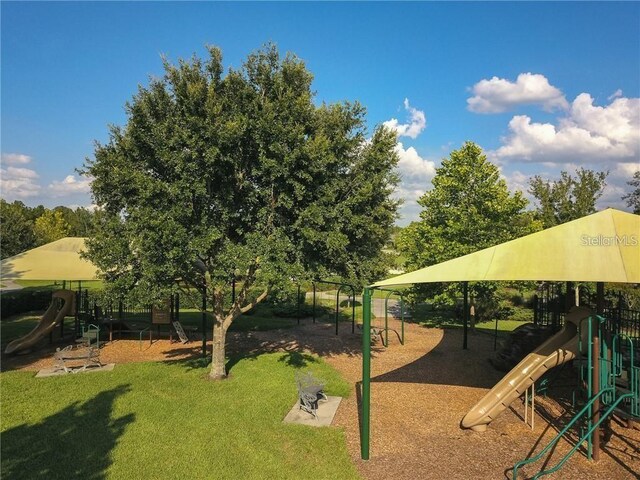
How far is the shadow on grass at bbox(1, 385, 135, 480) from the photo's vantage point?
6797 mm

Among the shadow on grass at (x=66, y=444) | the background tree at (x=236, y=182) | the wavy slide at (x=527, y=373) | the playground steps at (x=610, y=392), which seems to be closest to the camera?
the shadow on grass at (x=66, y=444)

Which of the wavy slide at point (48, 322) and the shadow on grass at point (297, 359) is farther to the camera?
the wavy slide at point (48, 322)

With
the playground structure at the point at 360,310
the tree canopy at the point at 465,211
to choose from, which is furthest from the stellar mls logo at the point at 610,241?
the tree canopy at the point at 465,211

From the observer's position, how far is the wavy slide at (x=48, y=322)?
49.3 feet

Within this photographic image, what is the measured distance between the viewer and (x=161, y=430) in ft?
27.3

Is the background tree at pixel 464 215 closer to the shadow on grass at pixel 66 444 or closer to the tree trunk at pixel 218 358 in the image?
the tree trunk at pixel 218 358

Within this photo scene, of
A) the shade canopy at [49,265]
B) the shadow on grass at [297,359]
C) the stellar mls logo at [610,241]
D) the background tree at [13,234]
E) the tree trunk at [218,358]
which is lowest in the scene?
the shadow on grass at [297,359]

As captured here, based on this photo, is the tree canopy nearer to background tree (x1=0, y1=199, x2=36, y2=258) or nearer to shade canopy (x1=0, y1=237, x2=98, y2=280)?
shade canopy (x1=0, y1=237, x2=98, y2=280)

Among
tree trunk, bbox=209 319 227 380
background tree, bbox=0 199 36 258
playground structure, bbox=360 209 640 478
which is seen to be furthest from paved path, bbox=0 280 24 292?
playground structure, bbox=360 209 640 478

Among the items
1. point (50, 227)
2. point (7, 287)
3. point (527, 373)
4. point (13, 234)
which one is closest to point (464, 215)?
point (527, 373)

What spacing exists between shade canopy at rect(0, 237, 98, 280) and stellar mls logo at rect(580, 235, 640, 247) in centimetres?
1528

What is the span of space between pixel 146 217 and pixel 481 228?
47.9 ft

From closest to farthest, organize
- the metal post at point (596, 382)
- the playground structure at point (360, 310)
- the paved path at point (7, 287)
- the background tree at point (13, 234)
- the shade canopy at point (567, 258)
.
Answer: the shade canopy at point (567, 258) → the metal post at point (596, 382) → the playground structure at point (360, 310) → the paved path at point (7, 287) → the background tree at point (13, 234)

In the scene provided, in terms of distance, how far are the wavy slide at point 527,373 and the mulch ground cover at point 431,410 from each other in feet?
1.14
